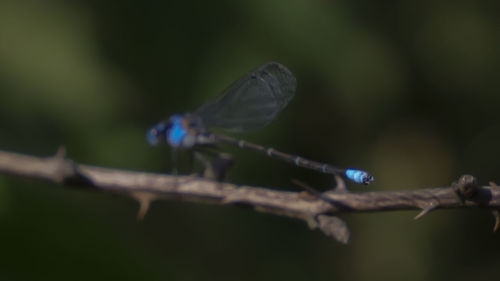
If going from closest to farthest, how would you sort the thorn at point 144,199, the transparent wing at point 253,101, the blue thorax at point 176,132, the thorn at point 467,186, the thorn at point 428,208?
the thorn at point 467,186 < the thorn at point 428,208 < the thorn at point 144,199 < the transparent wing at point 253,101 < the blue thorax at point 176,132

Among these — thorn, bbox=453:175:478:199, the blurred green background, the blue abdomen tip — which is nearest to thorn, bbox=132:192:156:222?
the blue abdomen tip

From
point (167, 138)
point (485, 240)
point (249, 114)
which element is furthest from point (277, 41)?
point (485, 240)

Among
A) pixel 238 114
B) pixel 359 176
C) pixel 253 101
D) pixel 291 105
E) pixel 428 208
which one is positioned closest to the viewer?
pixel 428 208

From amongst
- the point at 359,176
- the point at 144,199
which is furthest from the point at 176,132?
the point at 144,199

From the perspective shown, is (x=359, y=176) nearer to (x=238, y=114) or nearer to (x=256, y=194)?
(x=256, y=194)

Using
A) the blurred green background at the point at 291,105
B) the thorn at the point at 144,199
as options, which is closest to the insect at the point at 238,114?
the blurred green background at the point at 291,105

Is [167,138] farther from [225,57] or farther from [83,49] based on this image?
[83,49]

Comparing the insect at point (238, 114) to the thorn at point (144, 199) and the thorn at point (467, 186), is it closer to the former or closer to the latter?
the thorn at point (144, 199)
